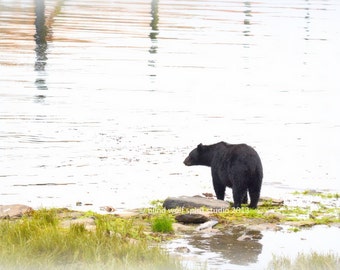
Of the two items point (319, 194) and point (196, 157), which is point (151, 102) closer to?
point (196, 157)

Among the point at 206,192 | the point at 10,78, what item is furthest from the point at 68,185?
the point at 10,78

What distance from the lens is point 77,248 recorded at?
32.3 feet

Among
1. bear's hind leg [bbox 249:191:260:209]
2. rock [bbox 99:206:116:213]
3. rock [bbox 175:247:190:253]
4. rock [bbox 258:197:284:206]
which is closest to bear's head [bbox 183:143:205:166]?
rock [bbox 258:197:284:206]

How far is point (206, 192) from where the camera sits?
15.3 meters

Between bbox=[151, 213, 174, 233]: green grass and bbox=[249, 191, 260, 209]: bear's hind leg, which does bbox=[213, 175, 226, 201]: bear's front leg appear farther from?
bbox=[151, 213, 174, 233]: green grass

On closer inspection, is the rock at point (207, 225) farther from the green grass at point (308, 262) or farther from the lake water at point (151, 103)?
the green grass at point (308, 262)

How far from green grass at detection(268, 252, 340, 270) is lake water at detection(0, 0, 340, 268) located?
2.40 ft

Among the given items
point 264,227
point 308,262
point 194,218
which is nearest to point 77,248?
point 308,262

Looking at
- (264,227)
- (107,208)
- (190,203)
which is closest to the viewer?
(264,227)

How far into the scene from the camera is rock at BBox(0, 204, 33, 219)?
12469 mm

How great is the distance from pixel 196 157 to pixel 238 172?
200 centimetres

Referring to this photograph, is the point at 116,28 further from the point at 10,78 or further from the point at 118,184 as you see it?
the point at 118,184

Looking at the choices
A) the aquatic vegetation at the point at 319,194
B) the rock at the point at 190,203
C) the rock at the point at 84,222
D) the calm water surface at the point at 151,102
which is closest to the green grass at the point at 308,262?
the rock at the point at 84,222

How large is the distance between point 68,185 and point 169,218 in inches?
143
